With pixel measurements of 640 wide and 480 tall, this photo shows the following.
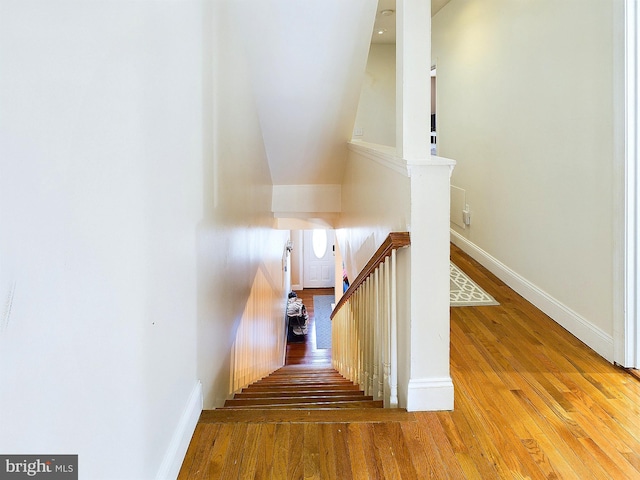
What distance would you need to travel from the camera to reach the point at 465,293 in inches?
158

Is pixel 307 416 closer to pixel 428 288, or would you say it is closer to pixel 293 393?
pixel 428 288

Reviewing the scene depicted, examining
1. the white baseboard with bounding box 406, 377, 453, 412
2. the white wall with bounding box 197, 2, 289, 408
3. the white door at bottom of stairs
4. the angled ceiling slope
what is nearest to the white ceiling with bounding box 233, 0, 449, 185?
the angled ceiling slope

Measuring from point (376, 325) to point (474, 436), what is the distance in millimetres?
1005

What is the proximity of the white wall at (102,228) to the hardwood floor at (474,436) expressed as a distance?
1.00 feet

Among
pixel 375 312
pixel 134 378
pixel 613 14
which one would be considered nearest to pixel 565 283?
pixel 375 312

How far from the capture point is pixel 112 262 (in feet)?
3.88

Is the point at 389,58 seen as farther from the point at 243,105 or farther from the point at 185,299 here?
the point at 185,299

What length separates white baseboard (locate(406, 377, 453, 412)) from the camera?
2246 mm

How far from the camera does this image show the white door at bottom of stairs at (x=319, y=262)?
11.6 m

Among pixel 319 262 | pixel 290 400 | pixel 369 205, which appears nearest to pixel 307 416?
pixel 290 400

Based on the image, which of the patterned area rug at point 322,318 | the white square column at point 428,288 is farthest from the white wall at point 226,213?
the patterned area rug at point 322,318

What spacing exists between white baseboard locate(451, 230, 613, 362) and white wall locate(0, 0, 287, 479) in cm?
226

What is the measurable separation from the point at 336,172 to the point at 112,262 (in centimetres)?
468

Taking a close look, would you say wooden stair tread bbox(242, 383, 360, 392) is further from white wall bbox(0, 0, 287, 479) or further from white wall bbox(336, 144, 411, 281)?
white wall bbox(0, 0, 287, 479)
